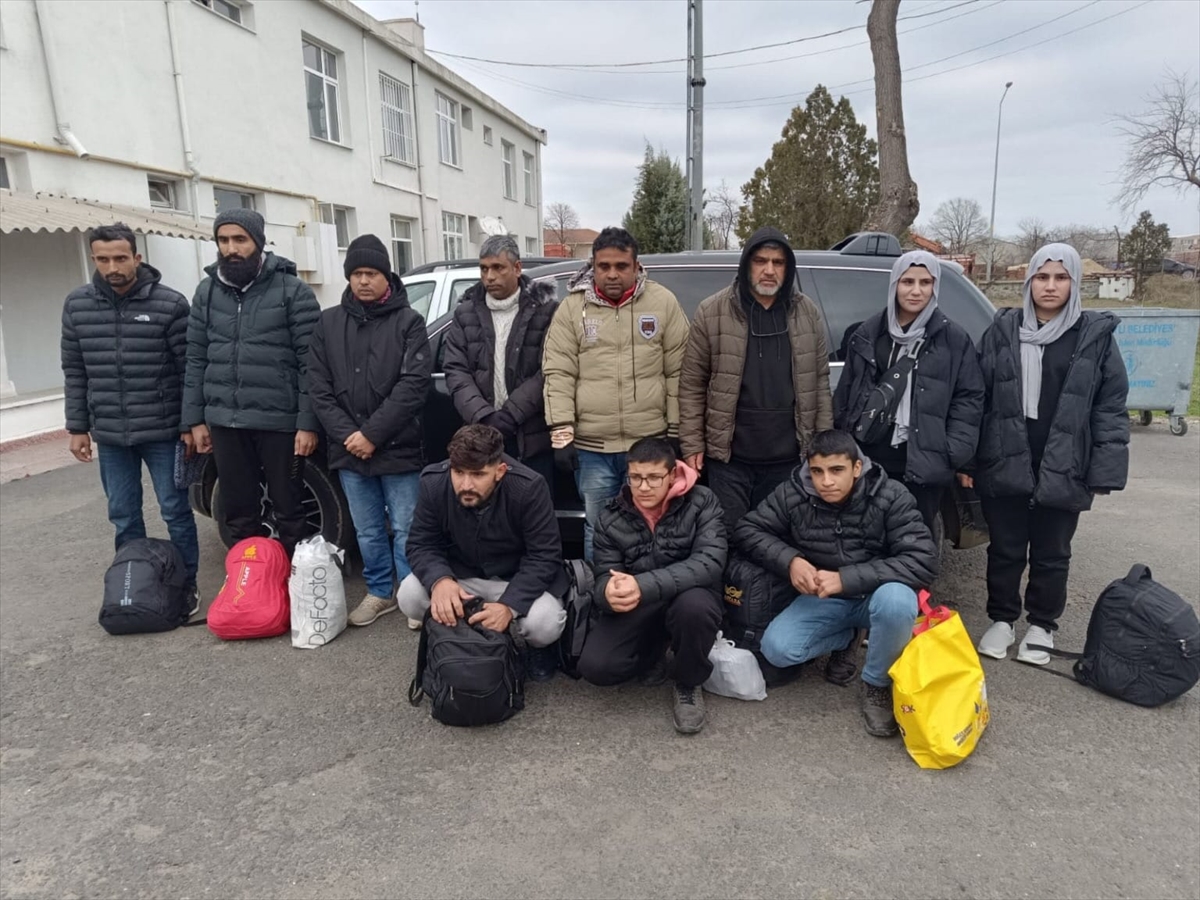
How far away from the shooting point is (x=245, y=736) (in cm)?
303

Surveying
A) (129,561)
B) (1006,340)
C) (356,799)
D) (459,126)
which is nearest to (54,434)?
(129,561)

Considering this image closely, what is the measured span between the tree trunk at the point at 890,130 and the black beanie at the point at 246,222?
30.2 feet

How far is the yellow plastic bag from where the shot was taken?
2.72 m

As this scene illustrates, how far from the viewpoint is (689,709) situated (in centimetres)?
306

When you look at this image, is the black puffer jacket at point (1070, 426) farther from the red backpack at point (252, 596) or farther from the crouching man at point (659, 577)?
the red backpack at point (252, 596)

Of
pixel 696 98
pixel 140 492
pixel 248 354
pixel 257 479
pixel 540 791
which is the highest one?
pixel 696 98

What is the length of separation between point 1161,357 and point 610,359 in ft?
26.5

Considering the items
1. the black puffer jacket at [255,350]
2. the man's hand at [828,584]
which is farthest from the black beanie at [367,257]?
the man's hand at [828,584]

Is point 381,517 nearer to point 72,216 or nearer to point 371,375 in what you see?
point 371,375

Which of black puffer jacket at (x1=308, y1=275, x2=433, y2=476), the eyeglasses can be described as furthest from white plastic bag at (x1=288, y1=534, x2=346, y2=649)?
the eyeglasses

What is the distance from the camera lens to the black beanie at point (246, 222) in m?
3.77

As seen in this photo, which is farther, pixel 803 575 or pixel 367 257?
pixel 367 257

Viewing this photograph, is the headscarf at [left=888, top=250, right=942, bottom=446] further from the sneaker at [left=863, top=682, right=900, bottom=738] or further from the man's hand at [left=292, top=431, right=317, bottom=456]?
the man's hand at [left=292, top=431, right=317, bottom=456]

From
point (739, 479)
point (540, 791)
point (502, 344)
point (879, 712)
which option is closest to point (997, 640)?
point (879, 712)
